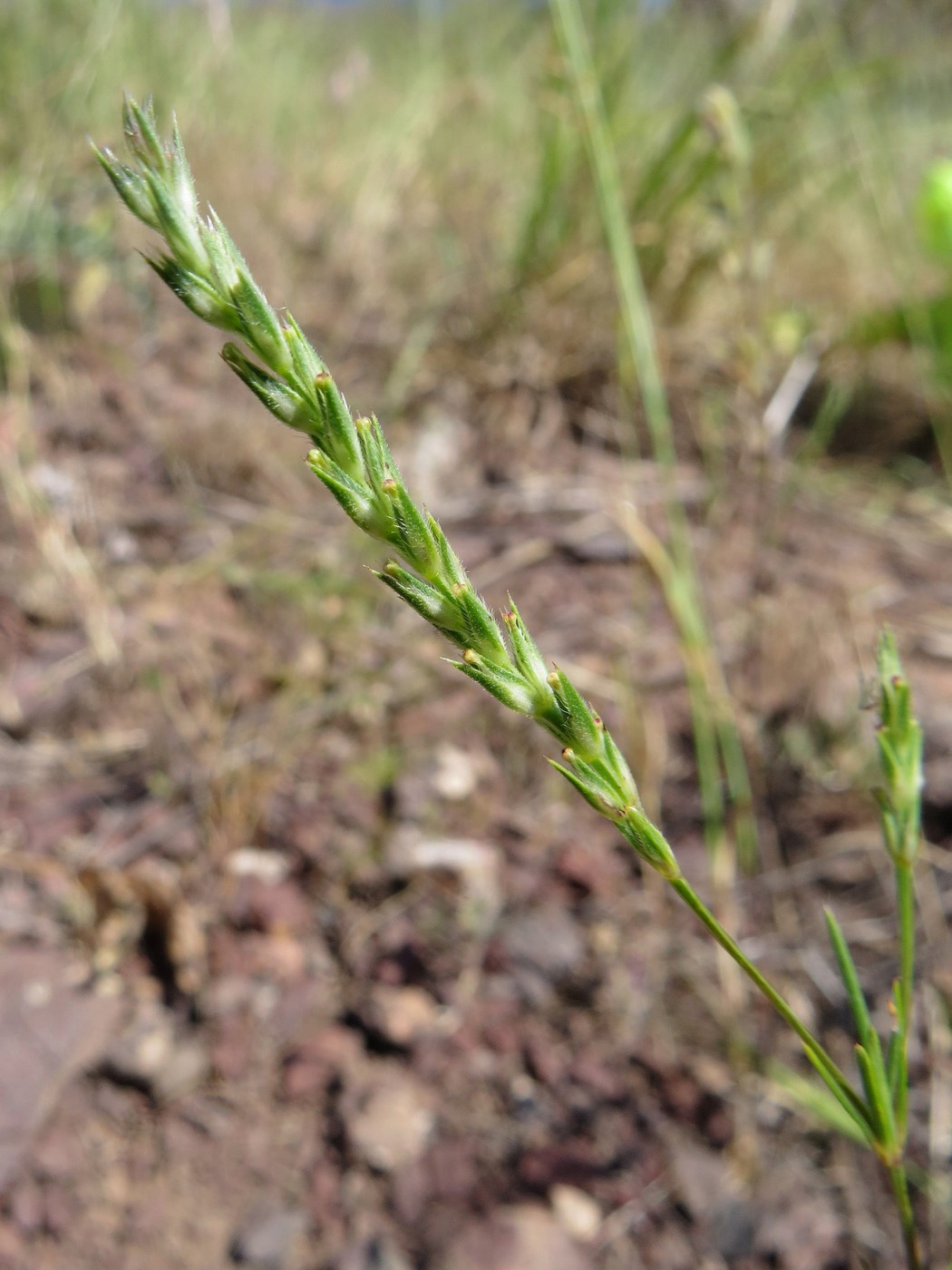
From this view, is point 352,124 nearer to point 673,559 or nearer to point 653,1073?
point 673,559

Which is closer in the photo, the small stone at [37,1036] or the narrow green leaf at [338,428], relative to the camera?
the narrow green leaf at [338,428]

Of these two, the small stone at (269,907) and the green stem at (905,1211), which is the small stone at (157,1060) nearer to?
the small stone at (269,907)

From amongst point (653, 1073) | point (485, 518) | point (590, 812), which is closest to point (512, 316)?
point (485, 518)

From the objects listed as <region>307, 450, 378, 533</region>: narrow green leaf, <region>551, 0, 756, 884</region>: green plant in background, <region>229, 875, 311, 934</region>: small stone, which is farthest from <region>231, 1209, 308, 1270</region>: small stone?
<region>307, 450, 378, 533</region>: narrow green leaf

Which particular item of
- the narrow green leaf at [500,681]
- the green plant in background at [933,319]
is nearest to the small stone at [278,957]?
the narrow green leaf at [500,681]

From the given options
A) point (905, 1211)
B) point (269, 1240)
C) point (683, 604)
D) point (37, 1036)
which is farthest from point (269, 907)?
point (905, 1211)

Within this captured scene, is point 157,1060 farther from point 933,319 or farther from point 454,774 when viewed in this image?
point 933,319

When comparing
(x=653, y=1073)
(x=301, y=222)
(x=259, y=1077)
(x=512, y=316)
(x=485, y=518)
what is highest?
(x=301, y=222)
